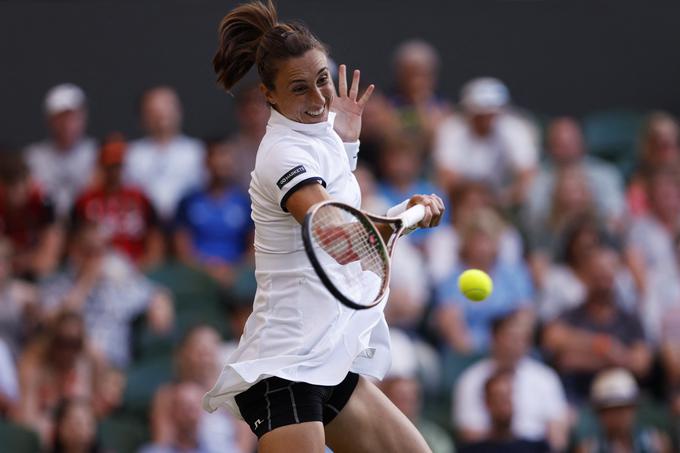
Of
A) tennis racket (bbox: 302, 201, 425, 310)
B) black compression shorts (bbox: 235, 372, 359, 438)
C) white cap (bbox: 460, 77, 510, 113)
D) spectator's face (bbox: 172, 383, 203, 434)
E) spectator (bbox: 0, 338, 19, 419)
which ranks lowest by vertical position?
spectator (bbox: 0, 338, 19, 419)

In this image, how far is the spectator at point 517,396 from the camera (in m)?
7.31

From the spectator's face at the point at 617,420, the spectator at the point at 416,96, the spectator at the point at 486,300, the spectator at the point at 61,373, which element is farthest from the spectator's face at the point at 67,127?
the spectator's face at the point at 617,420

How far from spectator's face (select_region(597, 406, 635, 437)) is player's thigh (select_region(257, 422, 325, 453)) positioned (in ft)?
11.6

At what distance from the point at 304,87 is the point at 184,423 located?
3.38 meters

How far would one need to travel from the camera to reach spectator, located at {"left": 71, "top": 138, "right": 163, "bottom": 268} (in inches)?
337

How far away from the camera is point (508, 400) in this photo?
7.10m

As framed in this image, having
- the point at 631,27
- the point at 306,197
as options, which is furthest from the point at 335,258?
the point at 631,27

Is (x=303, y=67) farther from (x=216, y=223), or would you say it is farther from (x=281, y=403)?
(x=216, y=223)

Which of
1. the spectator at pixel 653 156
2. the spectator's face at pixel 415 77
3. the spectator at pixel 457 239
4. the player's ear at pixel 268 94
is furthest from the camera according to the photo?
the spectator's face at pixel 415 77

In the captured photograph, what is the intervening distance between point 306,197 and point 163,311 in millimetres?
4201

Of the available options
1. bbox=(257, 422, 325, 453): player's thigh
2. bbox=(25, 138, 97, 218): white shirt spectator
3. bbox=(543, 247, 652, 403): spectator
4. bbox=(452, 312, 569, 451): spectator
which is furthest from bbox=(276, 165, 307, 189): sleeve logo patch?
bbox=(25, 138, 97, 218): white shirt spectator

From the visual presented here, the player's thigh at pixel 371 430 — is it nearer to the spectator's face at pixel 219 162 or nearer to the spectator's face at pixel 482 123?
the spectator's face at pixel 219 162

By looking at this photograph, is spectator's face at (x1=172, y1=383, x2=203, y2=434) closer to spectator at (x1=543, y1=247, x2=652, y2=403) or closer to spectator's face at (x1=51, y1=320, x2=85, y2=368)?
spectator's face at (x1=51, y1=320, x2=85, y2=368)

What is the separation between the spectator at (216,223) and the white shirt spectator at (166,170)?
35cm
